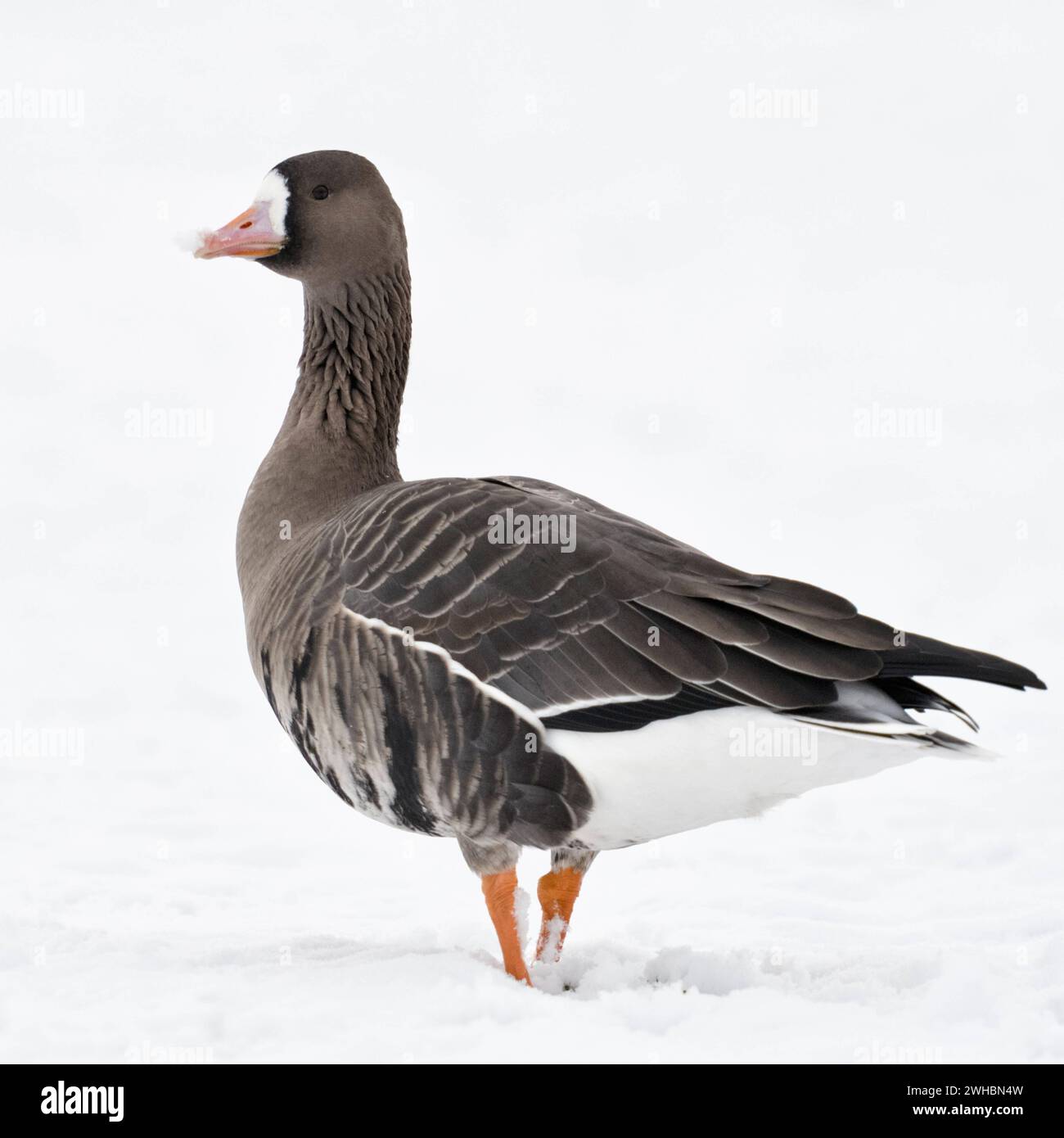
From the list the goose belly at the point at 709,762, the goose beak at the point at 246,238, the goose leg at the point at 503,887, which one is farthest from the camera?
the goose beak at the point at 246,238

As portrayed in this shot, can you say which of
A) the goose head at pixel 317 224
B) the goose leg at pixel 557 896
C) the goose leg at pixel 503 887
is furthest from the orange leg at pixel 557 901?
the goose head at pixel 317 224

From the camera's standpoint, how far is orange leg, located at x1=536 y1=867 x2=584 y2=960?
4945 mm

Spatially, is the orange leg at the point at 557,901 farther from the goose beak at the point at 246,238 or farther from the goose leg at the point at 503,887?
the goose beak at the point at 246,238

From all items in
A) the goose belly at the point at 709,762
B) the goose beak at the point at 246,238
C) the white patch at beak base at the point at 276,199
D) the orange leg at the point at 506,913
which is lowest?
the orange leg at the point at 506,913

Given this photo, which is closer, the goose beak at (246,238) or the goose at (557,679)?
A: the goose at (557,679)

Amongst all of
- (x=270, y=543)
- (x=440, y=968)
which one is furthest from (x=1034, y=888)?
(x=270, y=543)

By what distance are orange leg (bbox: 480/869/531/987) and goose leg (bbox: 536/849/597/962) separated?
1.10ft

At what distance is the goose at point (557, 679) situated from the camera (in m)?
4.03

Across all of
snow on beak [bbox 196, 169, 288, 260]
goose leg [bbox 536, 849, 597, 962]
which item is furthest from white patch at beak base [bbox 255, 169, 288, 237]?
goose leg [bbox 536, 849, 597, 962]

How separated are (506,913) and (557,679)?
93 cm

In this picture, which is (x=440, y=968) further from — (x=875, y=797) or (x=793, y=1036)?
(x=875, y=797)

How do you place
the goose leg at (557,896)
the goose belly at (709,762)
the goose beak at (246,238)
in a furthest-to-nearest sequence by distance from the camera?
the goose beak at (246,238) < the goose leg at (557,896) < the goose belly at (709,762)

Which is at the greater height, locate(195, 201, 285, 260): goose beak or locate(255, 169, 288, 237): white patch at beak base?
locate(255, 169, 288, 237): white patch at beak base

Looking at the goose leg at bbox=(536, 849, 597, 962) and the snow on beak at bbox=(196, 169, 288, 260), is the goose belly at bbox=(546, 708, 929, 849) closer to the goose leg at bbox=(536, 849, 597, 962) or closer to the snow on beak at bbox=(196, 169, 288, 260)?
the goose leg at bbox=(536, 849, 597, 962)
